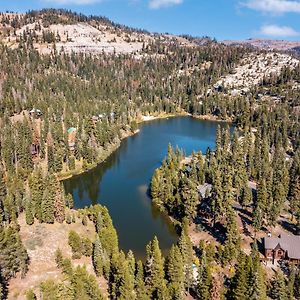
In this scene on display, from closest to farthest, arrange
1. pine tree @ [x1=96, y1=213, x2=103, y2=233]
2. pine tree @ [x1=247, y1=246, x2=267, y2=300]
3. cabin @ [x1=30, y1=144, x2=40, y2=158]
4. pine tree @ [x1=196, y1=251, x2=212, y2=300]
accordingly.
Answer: pine tree @ [x1=247, y1=246, x2=267, y2=300], pine tree @ [x1=196, y1=251, x2=212, y2=300], pine tree @ [x1=96, y1=213, x2=103, y2=233], cabin @ [x1=30, y1=144, x2=40, y2=158]

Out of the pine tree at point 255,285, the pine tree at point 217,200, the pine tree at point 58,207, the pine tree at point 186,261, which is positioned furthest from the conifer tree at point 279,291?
the pine tree at point 58,207

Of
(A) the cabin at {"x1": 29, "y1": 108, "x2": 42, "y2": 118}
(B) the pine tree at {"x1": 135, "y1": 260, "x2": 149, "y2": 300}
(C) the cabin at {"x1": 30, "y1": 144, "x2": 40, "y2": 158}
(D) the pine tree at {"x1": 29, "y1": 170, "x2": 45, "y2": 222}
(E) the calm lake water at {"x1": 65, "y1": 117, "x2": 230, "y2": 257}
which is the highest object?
(A) the cabin at {"x1": 29, "y1": 108, "x2": 42, "y2": 118}

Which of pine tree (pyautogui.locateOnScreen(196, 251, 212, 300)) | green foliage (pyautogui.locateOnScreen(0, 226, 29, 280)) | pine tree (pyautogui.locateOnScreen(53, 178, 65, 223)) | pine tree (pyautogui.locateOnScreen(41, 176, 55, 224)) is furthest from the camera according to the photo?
pine tree (pyautogui.locateOnScreen(53, 178, 65, 223))

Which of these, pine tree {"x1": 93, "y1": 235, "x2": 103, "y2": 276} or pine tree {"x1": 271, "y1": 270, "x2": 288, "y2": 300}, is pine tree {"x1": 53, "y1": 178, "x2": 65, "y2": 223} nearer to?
pine tree {"x1": 93, "y1": 235, "x2": 103, "y2": 276}

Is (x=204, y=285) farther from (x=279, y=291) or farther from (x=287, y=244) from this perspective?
(x=287, y=244)

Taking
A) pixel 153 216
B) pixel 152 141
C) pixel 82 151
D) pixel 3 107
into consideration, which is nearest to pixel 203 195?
pixel 153 216

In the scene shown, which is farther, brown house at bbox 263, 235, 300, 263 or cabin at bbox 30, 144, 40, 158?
cabin at bbox 30, 144, 40, 158

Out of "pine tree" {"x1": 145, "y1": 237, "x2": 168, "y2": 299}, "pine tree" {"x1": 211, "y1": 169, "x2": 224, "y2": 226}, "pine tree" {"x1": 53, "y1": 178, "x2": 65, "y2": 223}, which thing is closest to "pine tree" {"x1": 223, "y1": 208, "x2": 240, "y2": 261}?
"pine tree" {"x1": 211, "y1": 169, "x2": 224, "y2": 226}

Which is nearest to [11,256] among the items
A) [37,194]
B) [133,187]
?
[37,194]
